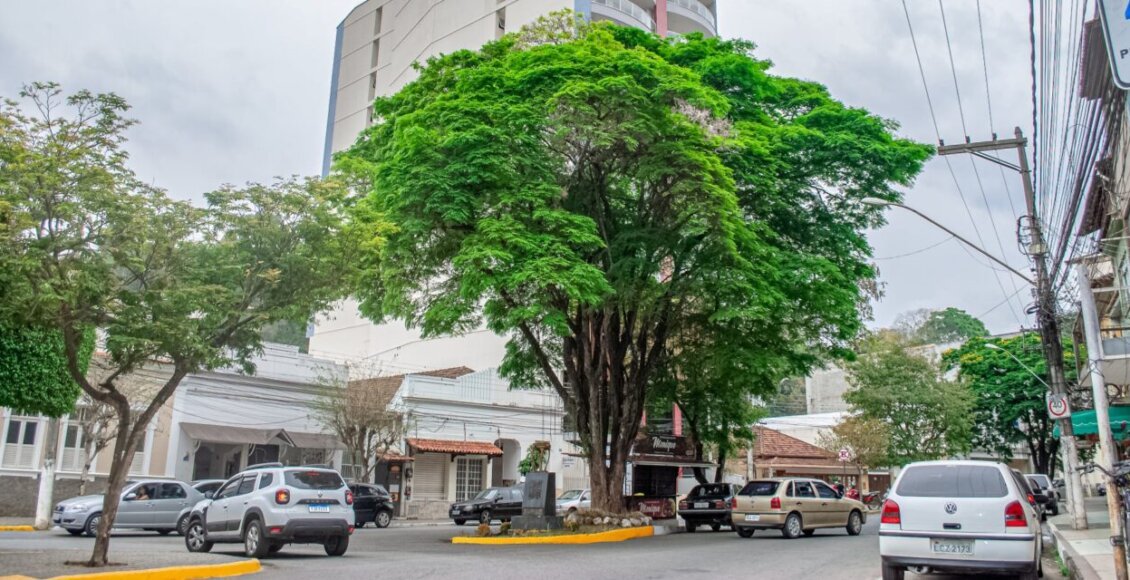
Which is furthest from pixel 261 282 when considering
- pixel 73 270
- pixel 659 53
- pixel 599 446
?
pixel 659 53

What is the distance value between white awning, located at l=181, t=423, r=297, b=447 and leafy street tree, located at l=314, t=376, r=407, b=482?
1.60 meters

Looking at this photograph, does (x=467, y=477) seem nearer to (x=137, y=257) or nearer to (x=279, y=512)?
(x=279, y=512)

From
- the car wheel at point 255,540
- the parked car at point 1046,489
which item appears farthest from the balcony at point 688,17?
the car wheel at point 255,540

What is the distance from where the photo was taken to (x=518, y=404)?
1499 inches

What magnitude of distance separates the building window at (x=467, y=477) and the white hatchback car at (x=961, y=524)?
1080 inches

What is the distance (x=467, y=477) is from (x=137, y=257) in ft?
85.0

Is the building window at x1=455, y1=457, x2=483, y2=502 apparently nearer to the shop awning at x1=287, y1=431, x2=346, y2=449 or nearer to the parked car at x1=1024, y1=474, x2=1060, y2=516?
the shop awning at x1=287, y1=431, x2=346, y2=449

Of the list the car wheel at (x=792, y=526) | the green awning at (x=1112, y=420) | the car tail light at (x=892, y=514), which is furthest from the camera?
the green awning at (x=1112, y=420)

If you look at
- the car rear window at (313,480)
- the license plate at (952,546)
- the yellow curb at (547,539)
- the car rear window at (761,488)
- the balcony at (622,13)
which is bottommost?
the yellow curb at (547,539)

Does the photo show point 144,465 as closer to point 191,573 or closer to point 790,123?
point 191,573

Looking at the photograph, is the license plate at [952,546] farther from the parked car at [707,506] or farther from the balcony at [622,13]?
the balcony at [622,13]

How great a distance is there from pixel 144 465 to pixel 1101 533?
2839 centimetres

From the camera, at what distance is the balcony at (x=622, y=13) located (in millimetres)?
42562

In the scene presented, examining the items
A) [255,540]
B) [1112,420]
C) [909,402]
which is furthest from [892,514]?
[909,402]
